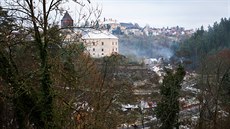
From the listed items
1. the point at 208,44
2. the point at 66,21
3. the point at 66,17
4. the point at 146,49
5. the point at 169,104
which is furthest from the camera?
the point at 146,49

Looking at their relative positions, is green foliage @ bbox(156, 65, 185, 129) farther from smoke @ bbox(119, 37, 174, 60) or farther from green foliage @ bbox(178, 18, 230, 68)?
smoke @ bbox(119, 37, 174, 60)

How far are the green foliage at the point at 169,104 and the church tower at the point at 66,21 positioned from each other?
39.0ft

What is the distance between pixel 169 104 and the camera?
A: 18.6 metres

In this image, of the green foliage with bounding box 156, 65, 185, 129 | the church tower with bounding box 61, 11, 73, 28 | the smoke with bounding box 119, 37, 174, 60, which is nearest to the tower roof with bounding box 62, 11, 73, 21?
the church tower with bounding box 61, 11, 73, 28

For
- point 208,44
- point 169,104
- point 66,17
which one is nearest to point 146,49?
point 208,44

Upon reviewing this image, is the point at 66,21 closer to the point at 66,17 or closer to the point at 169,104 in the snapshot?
the point at 66,17

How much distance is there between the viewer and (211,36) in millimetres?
67688

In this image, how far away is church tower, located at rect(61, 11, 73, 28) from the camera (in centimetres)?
708

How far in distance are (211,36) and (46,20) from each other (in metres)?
63.9

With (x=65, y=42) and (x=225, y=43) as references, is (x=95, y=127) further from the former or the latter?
(x=225, y=43)

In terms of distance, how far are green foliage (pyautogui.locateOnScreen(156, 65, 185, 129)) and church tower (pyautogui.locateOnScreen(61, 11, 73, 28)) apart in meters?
11.9

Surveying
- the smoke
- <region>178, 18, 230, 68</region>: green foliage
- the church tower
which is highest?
the church tower

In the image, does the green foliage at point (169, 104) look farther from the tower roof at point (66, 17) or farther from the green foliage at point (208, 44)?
the green foliage at point (208, 44)

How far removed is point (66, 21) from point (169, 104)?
470 inches
